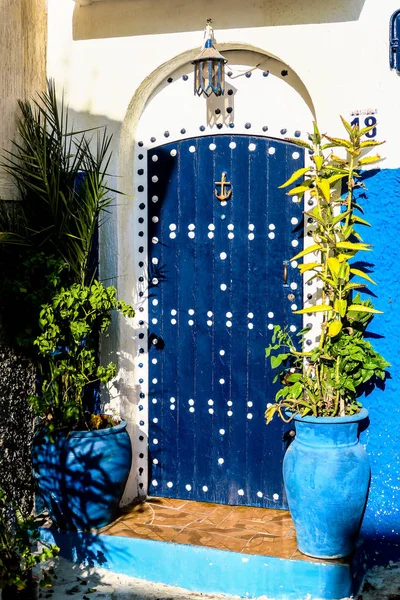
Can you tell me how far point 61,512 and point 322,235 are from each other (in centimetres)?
230

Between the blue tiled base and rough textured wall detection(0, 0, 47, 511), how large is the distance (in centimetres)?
53

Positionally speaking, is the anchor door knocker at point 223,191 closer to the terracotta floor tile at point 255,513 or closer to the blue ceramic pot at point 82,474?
the blue ceramic pot at point 82,474

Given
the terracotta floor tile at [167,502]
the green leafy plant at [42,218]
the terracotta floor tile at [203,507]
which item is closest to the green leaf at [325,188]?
the green leafy plant at [42,218]

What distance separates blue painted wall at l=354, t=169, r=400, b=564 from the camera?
4633 millimetres

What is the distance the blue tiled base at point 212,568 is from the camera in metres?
4.33

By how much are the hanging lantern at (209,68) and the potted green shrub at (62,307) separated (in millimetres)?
754

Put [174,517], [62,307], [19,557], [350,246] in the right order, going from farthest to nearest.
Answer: [174,517] < [62,307] < [350,246] < [19,557]

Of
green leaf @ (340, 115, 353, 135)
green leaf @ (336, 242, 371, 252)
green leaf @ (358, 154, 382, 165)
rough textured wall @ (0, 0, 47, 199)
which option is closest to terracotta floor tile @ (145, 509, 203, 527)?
green leaf @ (336, 242, 371, 252)

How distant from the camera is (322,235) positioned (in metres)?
4.59

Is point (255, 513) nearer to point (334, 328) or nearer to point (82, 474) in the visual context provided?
point (82, 474)

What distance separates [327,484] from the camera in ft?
14.1

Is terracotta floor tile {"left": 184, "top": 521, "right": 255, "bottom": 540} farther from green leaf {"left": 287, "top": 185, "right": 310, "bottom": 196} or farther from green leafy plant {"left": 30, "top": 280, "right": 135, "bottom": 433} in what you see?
green leaf {"left": 287, "top": 185, "right": 310, "bottom": 196}

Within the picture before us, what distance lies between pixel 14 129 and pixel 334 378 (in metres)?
2.58

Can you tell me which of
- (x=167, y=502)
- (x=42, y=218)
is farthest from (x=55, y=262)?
(x=167, y=502)
